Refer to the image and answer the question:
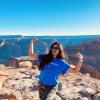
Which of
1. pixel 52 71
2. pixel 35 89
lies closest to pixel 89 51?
pixel 35 89

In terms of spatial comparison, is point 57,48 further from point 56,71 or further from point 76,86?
point 76,86

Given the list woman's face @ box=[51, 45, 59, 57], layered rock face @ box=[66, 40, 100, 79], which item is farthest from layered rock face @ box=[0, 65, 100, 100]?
layered rock face @ box=[66, 40, 100, 79]

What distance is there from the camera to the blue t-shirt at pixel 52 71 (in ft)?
20.0

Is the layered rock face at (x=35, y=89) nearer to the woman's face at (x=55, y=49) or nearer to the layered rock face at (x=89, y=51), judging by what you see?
the woman's face at (x=55, y=49)

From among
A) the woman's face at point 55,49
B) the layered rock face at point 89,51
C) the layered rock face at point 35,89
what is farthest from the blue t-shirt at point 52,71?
the layered rock face at point 89,51

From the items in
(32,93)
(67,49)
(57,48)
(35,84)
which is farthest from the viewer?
(67,49)

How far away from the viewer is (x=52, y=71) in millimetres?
6117

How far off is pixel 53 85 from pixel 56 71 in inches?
10.3

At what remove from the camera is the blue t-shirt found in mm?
6102

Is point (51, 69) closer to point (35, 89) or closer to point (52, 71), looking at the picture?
point (52, 71)

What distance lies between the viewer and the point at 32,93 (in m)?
10.4

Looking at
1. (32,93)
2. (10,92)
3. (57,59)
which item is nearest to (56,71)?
(57,59)

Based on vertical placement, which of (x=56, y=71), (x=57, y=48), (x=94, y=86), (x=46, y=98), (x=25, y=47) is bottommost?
(x=25, y=47)

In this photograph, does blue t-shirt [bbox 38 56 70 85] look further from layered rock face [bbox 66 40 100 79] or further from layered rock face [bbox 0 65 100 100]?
layered rock face [bbox 66 40 100 79]
